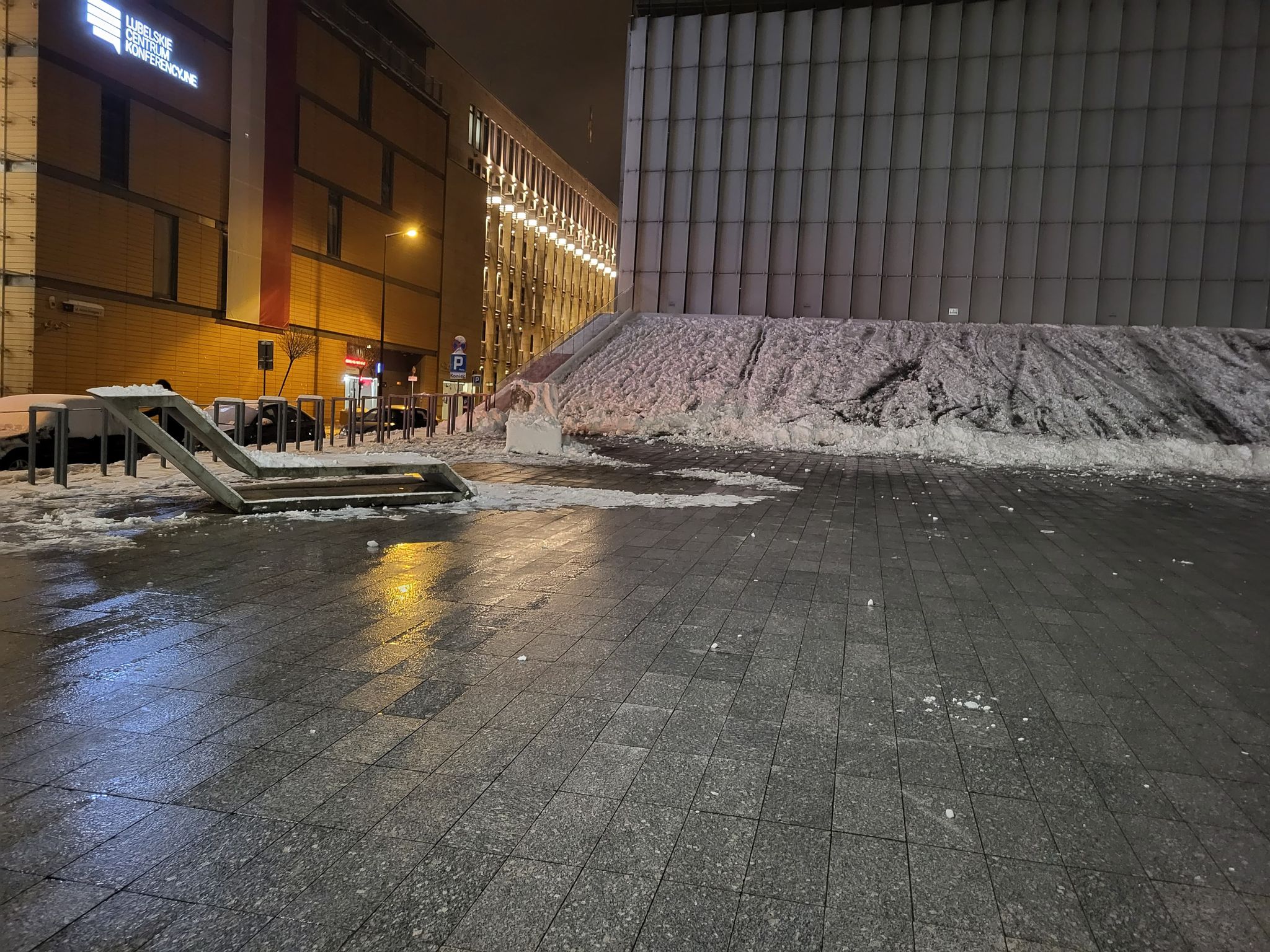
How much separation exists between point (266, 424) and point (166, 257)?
20.4 metres

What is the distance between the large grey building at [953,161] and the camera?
115 ft

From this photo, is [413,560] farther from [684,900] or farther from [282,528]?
[684,900]

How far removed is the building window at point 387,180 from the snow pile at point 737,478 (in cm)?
3948

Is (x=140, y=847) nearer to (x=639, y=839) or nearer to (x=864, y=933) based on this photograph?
(x=639, y=839)

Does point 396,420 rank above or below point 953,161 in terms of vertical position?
below

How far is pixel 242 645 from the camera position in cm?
489

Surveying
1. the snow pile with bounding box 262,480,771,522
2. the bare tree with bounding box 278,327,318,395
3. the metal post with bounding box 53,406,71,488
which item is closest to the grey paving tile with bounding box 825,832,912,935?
the snow pile with bounding box 262,480,771,522

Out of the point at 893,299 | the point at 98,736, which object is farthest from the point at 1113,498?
the point at 893,299

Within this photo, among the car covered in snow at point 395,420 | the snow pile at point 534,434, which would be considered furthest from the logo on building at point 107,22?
the snow pile at point 534,434

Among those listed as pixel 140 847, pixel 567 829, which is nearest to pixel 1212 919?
pixel 567 829

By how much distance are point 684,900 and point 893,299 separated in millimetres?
39031

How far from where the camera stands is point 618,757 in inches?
141

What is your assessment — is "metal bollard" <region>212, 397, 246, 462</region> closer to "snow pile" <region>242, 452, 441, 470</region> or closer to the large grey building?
"snow pile" <region>242, 452, 441, 470</region>

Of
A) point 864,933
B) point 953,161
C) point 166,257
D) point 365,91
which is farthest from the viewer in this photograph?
point 365,91
